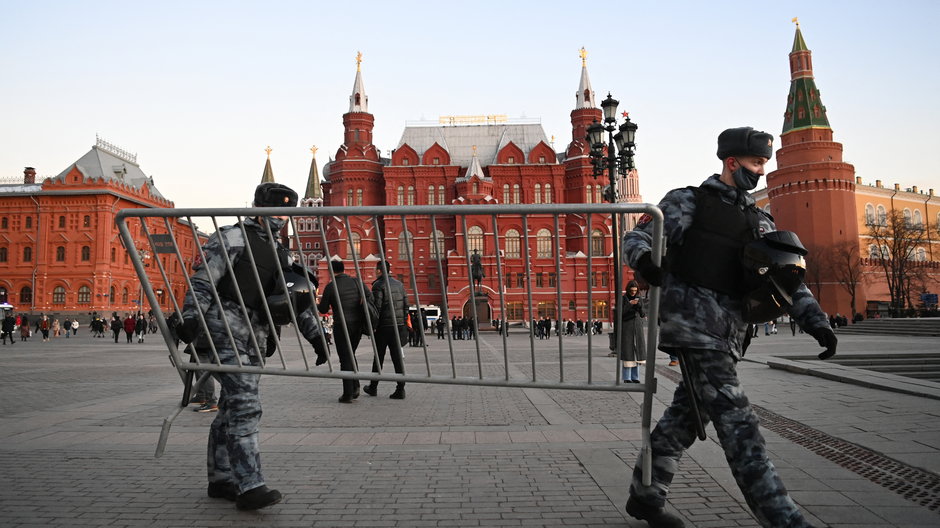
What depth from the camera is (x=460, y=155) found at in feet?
222

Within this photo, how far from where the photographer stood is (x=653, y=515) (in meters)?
3.03

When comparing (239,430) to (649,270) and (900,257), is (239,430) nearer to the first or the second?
(649,270)

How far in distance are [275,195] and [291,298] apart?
2.33ft

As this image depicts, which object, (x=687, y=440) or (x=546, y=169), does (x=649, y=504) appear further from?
(x=546, y=169)

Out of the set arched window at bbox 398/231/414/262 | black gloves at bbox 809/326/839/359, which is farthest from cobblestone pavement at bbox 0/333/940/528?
arched window at bbox 398/231/414/262

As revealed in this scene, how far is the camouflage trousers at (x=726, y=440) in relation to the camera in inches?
105

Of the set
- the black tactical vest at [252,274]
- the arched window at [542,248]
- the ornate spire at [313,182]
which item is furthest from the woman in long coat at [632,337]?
the ornate spire at [313,182]

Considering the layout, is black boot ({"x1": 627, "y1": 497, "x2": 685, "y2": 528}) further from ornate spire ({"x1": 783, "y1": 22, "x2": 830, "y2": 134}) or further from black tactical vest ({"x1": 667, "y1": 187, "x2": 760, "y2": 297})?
ornate spire ({"x1": 783, "y1": 22, "x2": 830, "y2": 134})

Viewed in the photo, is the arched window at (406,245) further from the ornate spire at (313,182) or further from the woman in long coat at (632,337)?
the ornate spire at (313,182)

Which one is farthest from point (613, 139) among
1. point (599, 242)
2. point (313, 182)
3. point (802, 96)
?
point (313, 182)

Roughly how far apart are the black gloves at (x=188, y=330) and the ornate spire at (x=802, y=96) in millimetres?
74821

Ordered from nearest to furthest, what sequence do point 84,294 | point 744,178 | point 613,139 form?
point 744,178 < point 613,139 < point 84,294

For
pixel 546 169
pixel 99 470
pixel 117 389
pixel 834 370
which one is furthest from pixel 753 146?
pixel 546 169

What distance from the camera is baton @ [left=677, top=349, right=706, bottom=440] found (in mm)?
2904
